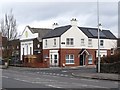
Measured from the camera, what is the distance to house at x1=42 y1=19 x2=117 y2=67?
5978 centimetres

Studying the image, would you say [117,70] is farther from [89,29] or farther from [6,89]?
[89,29]

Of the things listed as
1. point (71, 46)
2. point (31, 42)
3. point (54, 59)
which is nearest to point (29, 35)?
point (31, 42)

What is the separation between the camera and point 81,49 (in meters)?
61.2

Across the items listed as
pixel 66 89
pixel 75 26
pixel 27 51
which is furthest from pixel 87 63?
pixel 66 89

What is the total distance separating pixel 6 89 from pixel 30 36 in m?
55.0

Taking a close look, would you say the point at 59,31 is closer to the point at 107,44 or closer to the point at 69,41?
the point at 69,41

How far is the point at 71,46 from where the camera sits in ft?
198

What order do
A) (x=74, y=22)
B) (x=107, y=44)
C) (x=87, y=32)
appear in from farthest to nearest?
1. (x=107, y=44)
2. (x=87, y=32)
3. (x=74, y=22)

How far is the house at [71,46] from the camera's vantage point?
59781 millimetres

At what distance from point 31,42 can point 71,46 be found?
13.2m

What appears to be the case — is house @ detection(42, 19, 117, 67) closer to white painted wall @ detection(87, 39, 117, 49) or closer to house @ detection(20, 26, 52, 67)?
white painted wall @ detection(87, 39, 117, 49)

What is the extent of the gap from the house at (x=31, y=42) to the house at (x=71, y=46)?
3140 millimetres

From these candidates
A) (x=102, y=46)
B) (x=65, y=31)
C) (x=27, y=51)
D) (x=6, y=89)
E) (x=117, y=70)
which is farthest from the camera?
(x=27, y=51)

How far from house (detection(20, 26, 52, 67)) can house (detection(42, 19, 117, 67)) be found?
124 inches
